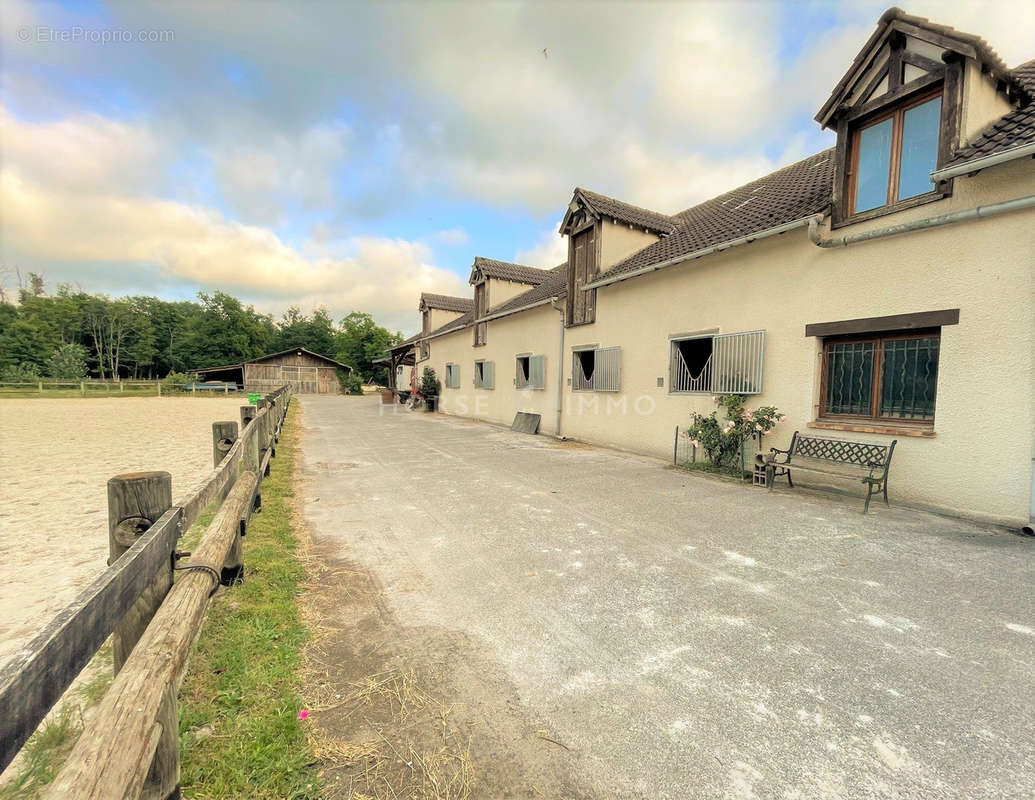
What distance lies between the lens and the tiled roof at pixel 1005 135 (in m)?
4.76

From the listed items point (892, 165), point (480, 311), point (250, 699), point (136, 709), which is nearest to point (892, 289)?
point (892, 165)

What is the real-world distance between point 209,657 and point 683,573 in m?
3.21

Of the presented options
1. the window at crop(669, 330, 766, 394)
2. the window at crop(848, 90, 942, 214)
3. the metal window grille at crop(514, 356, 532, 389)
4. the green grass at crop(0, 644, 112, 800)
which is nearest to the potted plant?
the metal window grille at crop(514, 356, 532, 389)

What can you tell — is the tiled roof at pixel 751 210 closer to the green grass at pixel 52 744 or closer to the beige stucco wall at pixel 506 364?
the beige stucco wall at pixel 506 364

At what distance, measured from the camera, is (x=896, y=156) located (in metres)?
5.94

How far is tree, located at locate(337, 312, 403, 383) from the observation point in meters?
51.8

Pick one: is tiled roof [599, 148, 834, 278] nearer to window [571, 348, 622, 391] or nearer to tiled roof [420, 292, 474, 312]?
window [571, 348, 622, 391]

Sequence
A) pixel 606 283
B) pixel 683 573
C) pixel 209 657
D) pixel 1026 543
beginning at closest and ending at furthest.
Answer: pixel 209 657 < pixel 683 573 < pixel 1026 543 < pixel 606 283

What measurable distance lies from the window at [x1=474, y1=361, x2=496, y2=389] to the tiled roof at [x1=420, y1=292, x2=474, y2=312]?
26.4 ft

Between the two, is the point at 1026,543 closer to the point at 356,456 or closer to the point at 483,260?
the point at 356,456

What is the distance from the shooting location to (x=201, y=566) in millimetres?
2096

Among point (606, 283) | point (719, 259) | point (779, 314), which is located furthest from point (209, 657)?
point (606, 283)

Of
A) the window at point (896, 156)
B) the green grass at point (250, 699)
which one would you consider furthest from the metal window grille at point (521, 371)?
the green grass at point (250, 699)

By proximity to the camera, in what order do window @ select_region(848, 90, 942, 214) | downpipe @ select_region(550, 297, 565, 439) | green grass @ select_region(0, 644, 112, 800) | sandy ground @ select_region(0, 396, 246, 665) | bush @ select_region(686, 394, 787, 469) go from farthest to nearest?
downpipe @ select_region(550, 297, 565, 439) < bush @ select_region(686, 394, 787, 469) < window @ select_region(848, 90, 942, 214) < sandy ground @ select_region(0, 396, 246, 665) < green grass @ select_region(0, 644, 112, 800)
